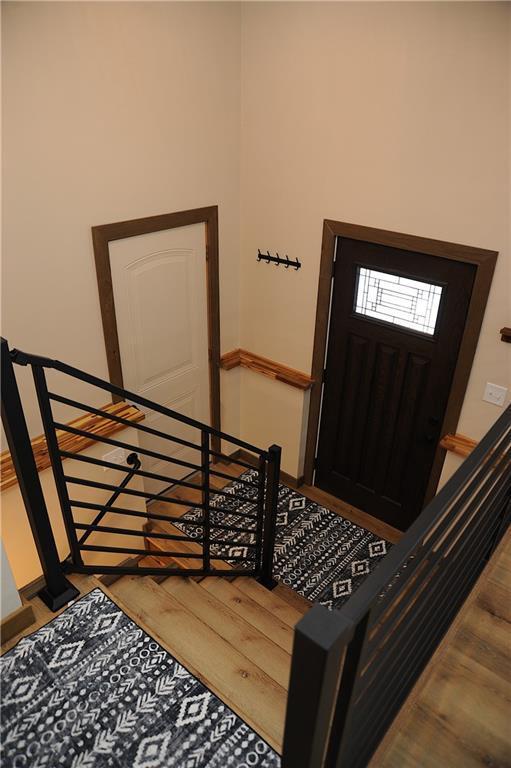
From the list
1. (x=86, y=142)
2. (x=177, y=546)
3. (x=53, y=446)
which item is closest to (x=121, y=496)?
(x=177, y=546)

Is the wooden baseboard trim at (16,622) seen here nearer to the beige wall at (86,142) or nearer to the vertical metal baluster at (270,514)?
the beige wall at (86,142)

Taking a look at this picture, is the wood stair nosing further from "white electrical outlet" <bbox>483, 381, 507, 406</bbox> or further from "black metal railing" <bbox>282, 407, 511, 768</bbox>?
"white electrical outlet" <bbox>483, 381, 507, 406</bbox>

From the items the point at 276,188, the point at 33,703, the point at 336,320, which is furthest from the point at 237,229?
the point at 33,703

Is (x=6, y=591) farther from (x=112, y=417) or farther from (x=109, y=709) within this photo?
(x=112, y=417)

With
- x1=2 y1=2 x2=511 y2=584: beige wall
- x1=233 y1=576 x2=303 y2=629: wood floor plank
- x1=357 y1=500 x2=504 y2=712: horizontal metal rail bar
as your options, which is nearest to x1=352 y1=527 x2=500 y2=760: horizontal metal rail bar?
x1=357 y1=500 x2=504 y2=712: horizontal metal rail bar

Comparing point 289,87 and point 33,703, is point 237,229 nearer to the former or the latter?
point 289,87

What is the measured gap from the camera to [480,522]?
1.83 metres

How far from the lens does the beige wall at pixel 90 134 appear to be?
264cm

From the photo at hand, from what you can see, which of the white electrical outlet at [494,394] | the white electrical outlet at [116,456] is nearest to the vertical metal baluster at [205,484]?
the white electrical outlet at [116,456]

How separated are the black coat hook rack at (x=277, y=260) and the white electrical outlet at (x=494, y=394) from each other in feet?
4.89

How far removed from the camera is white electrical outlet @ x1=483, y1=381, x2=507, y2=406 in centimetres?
317

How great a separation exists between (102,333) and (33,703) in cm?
213

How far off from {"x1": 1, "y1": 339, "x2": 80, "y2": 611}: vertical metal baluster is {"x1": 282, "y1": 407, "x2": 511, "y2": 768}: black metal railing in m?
1.18

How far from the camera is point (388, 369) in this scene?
3.73 meters
